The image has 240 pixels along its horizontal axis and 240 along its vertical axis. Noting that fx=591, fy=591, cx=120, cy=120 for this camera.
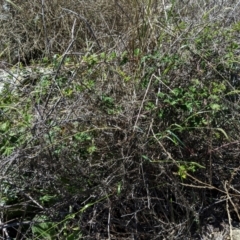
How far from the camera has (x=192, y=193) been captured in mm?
2793

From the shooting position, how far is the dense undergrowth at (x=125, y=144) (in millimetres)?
2607

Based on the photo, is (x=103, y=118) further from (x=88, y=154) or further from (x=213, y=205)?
(x=213, y=205)

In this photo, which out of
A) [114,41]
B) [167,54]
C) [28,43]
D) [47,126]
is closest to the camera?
[47,126]

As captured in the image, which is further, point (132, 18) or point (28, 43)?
point (28, 43)

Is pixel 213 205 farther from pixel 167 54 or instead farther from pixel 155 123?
pixel 167 54

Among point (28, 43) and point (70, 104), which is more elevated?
point (70, 104)

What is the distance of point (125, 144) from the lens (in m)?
2.67

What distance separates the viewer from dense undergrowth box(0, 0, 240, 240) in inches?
103

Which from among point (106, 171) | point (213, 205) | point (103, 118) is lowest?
point (213, 205)

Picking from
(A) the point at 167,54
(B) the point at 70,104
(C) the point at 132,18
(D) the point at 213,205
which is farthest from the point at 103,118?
(C) the point at 132,18

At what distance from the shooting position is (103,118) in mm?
2703

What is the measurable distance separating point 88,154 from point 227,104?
739 mm

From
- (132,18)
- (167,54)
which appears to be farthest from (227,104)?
(132,18)

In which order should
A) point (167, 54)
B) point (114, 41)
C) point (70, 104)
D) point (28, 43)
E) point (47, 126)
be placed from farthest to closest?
point (28, 43)
point (114, 41)
point (167, 54)
point (70, 104)
point (47, 126)
